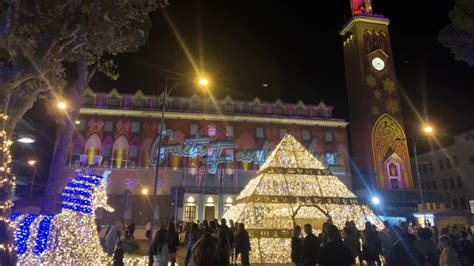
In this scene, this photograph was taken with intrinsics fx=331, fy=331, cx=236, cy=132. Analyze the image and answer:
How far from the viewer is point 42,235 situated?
33.2 feet

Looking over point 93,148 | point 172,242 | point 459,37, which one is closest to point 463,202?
point 459,37

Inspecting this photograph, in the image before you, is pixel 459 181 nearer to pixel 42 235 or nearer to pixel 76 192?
pixel 76 192

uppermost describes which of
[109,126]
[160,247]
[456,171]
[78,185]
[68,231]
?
[109,126]

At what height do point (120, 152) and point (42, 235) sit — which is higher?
point (120, 152)

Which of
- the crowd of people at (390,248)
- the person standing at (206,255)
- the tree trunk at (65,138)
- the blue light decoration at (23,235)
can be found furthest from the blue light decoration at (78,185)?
the person standing at (206,255)

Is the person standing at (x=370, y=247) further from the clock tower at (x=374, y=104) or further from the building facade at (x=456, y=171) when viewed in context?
the building facade at (x=456, y=171)

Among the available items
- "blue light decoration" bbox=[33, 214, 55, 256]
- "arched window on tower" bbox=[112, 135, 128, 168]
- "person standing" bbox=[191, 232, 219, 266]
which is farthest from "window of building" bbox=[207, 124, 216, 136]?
"person standing" bbox=[191, 232, 219, 266]

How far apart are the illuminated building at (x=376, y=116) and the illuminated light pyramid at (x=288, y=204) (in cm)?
2700

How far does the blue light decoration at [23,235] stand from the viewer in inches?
383

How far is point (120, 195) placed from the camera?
38.0 meters

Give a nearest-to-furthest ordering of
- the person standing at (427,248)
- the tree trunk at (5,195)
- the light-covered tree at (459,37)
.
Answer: the tree trunk at (5,195)
the person standing at (427,248)
the light-covered tree at (459,37)

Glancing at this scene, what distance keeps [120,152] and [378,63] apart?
3628 centimetres

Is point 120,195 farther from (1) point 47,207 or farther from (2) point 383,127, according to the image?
(2) point 383,127

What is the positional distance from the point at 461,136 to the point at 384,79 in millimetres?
13110
